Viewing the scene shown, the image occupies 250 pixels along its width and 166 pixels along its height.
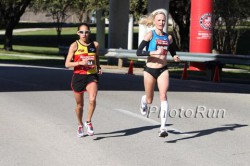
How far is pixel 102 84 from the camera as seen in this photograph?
19484mm

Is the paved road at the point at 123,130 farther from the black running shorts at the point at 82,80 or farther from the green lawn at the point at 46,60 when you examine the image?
the green lawn at the point at 46,60

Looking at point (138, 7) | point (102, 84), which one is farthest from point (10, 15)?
point (102, 84)

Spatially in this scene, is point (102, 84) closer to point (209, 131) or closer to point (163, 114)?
point (209, 131)

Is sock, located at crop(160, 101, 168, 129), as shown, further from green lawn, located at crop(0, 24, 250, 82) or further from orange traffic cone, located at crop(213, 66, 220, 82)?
green lawn, located at crop(0, 24, 250, 82)

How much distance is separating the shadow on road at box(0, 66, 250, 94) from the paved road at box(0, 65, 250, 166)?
6.0 inches

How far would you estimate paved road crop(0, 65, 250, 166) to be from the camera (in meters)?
8.12

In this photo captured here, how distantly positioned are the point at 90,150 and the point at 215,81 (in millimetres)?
13596

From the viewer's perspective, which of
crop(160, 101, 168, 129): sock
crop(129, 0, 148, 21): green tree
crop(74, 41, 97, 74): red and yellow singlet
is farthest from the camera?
crop(129, 0, 148, 21): green tree

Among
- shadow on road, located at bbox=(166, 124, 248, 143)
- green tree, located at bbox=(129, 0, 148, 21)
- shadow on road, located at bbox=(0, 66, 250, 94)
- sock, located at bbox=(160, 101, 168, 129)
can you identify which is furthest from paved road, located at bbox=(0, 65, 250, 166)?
green tree, located at bbox=(129, 0, 148, 21)

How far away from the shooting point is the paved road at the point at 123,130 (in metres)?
8.12

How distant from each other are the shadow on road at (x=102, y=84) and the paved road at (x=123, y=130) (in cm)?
15

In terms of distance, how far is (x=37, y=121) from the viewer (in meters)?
11.4

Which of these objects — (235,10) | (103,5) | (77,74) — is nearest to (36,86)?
(77,74)

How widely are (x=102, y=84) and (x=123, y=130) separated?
9.10 meters
